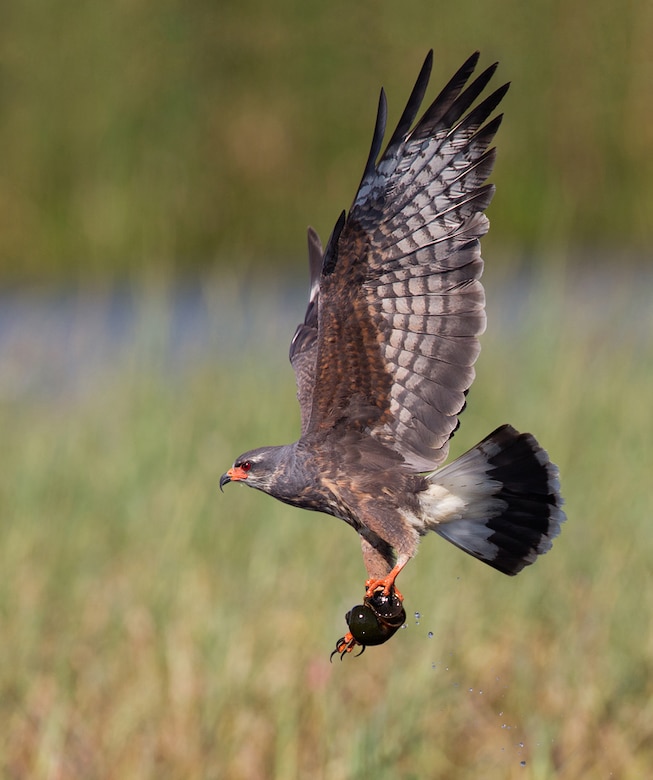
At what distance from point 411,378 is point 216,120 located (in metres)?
11.1

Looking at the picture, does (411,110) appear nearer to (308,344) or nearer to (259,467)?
(259,467)

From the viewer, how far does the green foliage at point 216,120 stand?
526 inches

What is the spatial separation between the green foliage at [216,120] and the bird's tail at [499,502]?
992cm

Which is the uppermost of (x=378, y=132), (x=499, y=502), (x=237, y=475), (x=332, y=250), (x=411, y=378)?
(x=378, y=132)

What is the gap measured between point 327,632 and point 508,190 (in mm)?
8757

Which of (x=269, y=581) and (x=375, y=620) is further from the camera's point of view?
(x=269, y=581)

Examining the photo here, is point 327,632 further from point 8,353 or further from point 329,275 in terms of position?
point 8,353

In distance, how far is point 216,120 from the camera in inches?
543

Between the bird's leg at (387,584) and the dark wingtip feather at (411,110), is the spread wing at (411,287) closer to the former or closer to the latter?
the dark wingtip feather at (411,110)

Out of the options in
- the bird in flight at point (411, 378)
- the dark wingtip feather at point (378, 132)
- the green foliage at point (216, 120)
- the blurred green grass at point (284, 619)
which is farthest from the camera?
the green foliage at point (216, 120)

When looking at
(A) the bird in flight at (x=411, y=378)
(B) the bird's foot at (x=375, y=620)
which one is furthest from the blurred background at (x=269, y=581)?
(B) the bird's foot at (x=375, y=620)

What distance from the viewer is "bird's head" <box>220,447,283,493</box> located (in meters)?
2.89

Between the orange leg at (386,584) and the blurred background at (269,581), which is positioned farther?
the blurred background at (269,581)

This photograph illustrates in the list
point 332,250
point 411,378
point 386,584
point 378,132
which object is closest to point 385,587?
point 386,584
